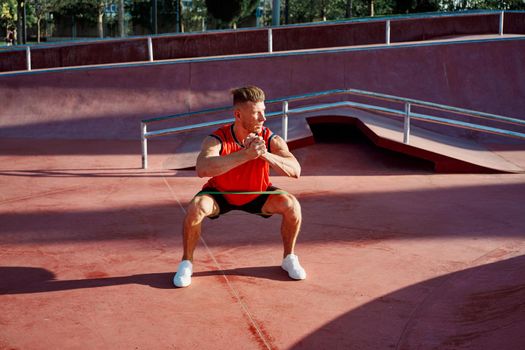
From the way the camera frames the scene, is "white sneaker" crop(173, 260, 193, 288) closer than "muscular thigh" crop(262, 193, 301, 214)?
Yes

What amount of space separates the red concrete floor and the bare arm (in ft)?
3.12

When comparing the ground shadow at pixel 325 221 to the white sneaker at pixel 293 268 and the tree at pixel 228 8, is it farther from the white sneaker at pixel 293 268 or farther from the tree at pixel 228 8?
the tree at pixel 228 8

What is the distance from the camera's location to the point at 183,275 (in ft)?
17.8

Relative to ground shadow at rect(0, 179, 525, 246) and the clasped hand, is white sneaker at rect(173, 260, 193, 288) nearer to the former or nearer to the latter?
the clasped hand

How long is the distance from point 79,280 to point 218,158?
1595 millimetres

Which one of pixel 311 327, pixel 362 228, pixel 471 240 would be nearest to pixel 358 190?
pixel 362 228

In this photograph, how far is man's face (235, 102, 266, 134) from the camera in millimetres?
5207

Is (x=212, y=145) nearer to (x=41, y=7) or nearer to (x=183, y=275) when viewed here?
(x=183, y=275)

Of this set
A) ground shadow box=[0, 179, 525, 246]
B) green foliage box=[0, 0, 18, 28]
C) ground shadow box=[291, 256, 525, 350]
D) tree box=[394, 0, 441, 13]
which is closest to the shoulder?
ground shadow box=[291, 256, 525, 350]

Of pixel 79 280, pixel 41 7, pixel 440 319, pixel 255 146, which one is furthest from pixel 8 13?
pixel 440 319

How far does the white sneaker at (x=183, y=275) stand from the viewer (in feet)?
17.7

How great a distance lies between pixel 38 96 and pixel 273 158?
11.3 m

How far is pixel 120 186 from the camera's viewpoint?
9.69 m

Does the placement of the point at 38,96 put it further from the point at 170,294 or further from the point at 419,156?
the point at 170,294
